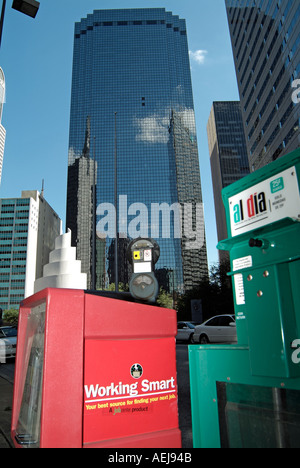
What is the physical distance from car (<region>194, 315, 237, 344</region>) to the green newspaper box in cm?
1006

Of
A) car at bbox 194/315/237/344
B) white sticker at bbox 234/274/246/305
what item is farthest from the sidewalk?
car at bbox 194/315/237/344

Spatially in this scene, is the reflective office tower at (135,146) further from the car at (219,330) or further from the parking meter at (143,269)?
the parking meter at (143,269)

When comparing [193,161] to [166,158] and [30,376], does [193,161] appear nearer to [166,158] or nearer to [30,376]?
[166,158]

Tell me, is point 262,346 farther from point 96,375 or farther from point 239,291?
point 96,375

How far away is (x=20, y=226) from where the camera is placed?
110875mm

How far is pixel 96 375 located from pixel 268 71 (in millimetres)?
60364

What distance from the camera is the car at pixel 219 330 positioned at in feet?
38.0

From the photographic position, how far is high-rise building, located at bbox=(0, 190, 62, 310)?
106 meters

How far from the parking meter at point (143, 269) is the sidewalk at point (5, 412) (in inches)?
86.3

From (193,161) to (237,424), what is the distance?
10306cm

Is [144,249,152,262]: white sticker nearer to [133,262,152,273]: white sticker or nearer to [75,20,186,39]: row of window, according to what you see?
[133,262,152,273]: white sticker

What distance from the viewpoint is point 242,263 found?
5.71ft

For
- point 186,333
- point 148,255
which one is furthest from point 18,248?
point 148,255

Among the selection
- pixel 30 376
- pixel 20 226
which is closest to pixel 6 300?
pixel 20 226
